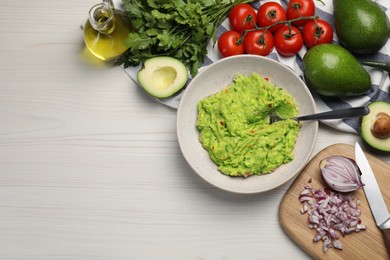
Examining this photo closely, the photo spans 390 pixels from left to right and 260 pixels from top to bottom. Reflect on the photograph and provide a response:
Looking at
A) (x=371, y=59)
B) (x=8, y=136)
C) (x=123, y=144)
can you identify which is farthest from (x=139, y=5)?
(x=371, y=59)

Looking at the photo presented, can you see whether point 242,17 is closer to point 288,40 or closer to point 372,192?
point 288,40

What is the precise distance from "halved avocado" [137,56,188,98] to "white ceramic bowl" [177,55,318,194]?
A: 1.7 inches

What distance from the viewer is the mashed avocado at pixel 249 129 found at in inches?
62.0

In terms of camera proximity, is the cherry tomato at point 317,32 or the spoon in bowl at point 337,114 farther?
the cherry tomato at point 317,32

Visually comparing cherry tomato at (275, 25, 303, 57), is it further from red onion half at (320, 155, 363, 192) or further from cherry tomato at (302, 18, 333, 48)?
red onion half at (320, 155, 363, 192)

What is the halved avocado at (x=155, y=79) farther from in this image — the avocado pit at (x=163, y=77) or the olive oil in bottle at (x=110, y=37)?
the olive oil in bottle at (x=110, y=37)

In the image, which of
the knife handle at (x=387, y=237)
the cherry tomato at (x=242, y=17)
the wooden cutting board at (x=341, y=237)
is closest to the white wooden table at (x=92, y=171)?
the wooden cutting board at (x=341, y=237)

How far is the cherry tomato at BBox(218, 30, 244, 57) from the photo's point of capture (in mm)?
1681

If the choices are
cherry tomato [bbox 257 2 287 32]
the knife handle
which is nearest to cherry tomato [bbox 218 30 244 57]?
cherry tomato [bbox 257 2 287 32]

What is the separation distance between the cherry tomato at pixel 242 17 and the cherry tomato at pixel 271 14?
28 mm

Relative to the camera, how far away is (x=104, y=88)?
5.90ft

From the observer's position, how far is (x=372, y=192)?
1605mm

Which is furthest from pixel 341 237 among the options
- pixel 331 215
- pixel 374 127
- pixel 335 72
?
pixel 335 72

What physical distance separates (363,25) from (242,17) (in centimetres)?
40
